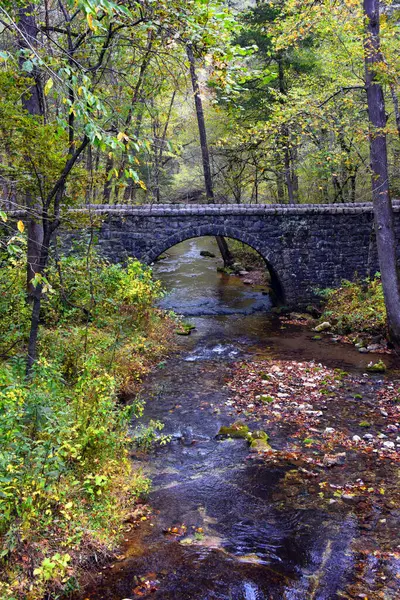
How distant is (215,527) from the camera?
4109 mm

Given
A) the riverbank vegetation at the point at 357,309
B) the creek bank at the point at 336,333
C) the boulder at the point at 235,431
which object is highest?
the riverbank vegetation at the point at 357,309

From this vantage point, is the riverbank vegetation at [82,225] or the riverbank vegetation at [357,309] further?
the riverbank vegetation at [357,309]

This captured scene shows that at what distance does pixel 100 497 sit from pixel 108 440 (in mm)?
476

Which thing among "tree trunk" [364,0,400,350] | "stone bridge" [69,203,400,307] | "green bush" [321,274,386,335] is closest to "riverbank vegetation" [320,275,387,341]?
"green bush" [321,274,386,335]

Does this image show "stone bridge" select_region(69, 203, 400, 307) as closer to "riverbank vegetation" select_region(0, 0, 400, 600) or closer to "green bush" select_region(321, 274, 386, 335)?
"green bush" select_region(321, 274, 386, 335)

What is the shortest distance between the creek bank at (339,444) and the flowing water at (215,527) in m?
0.15

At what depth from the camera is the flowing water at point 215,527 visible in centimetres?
335

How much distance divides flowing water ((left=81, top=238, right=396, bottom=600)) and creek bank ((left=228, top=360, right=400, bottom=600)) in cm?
15

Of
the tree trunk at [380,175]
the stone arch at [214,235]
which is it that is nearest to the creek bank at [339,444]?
the tree trunk at [380,175]

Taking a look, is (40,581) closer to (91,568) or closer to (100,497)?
(91,568)

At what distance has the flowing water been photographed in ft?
11.0

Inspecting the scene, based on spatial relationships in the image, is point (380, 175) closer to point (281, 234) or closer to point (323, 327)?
point (323, 327)

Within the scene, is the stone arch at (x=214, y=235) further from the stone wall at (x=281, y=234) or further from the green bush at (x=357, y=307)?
the green bush at (x=357, y=307)

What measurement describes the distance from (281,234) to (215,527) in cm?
1060
